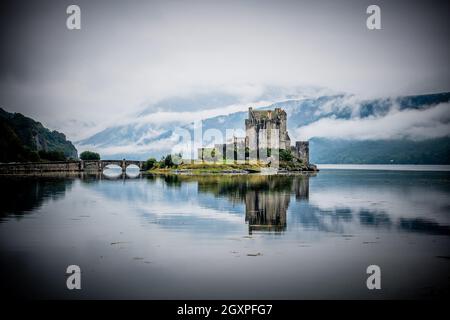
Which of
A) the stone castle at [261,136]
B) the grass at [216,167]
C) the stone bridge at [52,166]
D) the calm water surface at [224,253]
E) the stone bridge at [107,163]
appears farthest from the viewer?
the stone bridge at [107,163]

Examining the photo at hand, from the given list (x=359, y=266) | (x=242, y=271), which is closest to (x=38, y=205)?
(x=242, y=271)

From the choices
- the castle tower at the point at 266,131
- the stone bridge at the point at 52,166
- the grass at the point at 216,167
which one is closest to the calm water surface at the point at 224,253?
the grass at the point at 216,167

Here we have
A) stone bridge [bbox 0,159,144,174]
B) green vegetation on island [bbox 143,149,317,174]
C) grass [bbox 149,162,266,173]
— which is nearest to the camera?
stone bridge [bbox 0,159,144,174]

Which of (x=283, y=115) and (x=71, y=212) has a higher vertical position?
(x=283, y=115)

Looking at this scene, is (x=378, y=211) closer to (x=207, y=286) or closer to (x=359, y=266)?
(x=359, y=266)

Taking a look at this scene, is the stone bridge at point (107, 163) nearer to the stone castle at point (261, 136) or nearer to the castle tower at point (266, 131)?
the stone castle at point (261, 136)

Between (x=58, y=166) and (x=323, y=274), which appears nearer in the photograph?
(x=323, y=274)

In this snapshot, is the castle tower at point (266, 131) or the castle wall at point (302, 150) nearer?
the castle tower at point (266, 131)

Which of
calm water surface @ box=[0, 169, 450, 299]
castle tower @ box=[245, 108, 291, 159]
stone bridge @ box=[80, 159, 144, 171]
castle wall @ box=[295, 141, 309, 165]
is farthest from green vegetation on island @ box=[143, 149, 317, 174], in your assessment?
calm water surface @ box=[0, 169, 450, 299]

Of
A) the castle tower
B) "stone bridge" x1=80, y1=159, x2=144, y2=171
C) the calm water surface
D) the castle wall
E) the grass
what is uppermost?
the castle tower

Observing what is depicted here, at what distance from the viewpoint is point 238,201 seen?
150 feet

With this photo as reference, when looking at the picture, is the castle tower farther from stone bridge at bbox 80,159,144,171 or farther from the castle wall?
stone bridge at bbox 80,159,144,171

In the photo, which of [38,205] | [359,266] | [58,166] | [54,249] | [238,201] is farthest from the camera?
[58,166]
